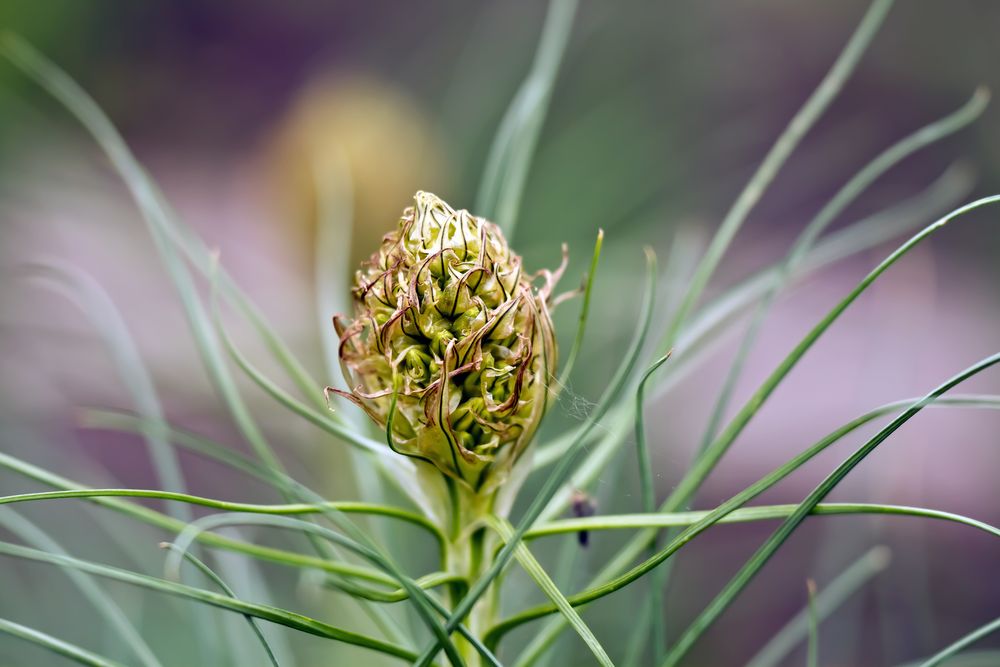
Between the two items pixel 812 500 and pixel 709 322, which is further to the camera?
pixel 709 322

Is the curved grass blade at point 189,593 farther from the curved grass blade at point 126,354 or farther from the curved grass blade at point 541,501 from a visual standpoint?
the curved grass blade at point 126,354

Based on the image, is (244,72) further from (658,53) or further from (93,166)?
(658,53)

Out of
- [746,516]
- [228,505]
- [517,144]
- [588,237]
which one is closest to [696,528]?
[746,516]

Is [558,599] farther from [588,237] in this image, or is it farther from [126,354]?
[588,237]

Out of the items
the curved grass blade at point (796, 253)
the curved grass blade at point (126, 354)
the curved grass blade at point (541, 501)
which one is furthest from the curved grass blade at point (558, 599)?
the curved grass blade at point (126, 354)

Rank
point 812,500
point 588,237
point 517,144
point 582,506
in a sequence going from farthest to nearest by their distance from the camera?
point 588,237 → point 517,144 → point 582,506 → point 812,500

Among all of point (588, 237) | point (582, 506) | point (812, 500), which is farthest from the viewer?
point (588, 237)

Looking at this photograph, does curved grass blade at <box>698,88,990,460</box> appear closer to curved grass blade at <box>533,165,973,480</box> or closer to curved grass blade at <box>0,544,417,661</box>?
curved grass blade at <box>533,165,973,480</box>

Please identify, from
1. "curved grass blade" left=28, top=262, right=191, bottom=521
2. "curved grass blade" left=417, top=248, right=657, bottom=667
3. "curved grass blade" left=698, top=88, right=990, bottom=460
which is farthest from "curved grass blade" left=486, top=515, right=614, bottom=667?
"curved grass blade" left=28, top=262, right=191, bottom=521
